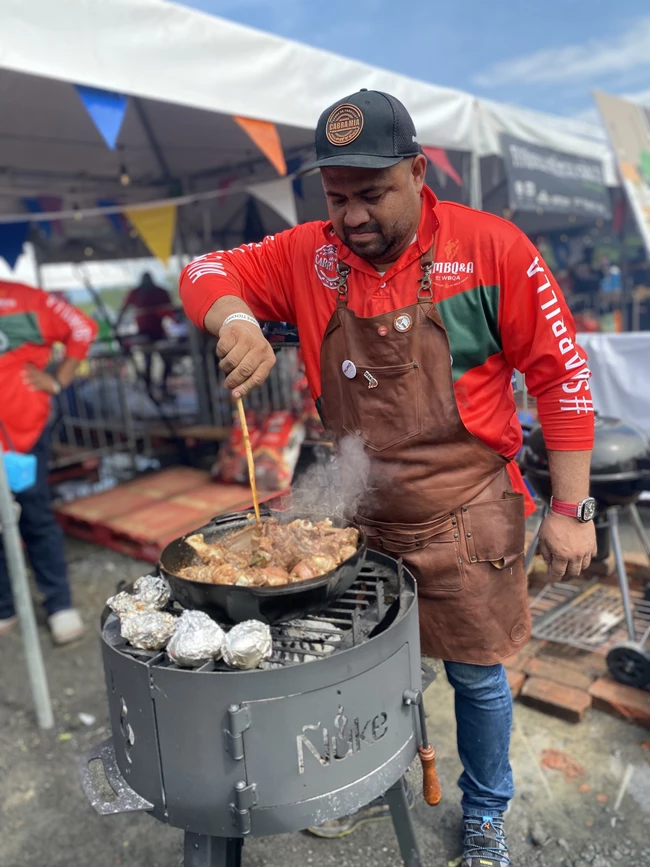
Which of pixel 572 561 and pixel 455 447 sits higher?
pixel 455 447

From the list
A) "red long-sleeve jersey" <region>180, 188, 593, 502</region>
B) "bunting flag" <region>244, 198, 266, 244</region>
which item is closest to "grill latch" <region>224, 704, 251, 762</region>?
"red long-sleeve jersey" <region>180, 188, 593, 502</region>

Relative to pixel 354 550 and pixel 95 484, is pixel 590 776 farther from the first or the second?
pixel 95 484

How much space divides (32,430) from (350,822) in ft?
10.2

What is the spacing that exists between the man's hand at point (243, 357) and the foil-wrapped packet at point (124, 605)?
0.68m

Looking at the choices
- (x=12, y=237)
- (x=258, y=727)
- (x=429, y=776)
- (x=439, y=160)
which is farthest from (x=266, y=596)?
(x=12, y=237)

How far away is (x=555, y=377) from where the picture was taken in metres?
1.90

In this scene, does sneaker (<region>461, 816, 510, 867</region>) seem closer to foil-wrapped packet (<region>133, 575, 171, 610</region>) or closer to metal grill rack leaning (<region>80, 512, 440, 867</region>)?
metal grill rack leaning (<region>80, 512, 440, 867</region>)

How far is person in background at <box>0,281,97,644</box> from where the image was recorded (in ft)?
13.6

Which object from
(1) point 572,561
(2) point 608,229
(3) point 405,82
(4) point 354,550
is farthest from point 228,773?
(2) point 608,229

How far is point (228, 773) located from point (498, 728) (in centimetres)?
107

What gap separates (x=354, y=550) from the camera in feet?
6.36

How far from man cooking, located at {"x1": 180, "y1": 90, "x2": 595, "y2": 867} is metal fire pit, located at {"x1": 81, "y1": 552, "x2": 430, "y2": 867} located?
1.29ft

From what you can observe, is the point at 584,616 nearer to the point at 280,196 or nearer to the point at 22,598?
the point at 22,598

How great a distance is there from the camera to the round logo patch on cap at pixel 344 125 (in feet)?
5.69
